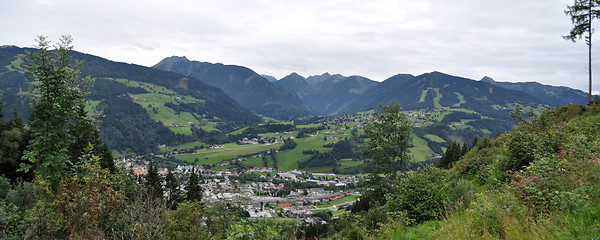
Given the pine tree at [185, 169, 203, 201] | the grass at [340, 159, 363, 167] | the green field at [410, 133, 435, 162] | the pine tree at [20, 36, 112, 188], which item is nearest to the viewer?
the pine tree at [20, 36, 112, 188]

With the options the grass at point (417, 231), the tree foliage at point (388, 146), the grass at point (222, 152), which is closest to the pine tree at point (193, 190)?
the tree foliage at point (388, 146)

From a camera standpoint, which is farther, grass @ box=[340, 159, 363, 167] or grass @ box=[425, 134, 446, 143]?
grass @ box=[425, 134, 446, 143]

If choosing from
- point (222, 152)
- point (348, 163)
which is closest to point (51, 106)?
point (348, 163)

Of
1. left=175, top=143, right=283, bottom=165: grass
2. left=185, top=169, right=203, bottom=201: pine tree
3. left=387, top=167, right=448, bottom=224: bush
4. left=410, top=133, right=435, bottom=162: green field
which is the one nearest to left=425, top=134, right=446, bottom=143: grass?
left=410, top=133, right=435, bottom=162: green field

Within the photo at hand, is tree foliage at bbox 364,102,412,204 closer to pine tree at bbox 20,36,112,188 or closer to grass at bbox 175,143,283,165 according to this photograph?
pine tree at bbox 20,36,112,188

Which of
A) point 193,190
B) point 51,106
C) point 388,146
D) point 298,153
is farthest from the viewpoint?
point 298,153

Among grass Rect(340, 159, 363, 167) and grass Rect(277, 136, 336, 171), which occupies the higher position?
grass Rect(277, 136, 336, 171)

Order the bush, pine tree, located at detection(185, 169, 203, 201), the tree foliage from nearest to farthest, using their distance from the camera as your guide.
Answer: the bush
the tree foliage
pine tree, located at detection(185, 169, 203, 201)

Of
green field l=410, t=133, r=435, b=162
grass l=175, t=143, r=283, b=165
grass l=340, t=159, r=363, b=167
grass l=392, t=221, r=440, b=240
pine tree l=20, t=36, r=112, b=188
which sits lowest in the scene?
grass l=340, t=159, r=363, b=167

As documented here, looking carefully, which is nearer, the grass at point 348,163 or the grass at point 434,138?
the grass at point 348,163

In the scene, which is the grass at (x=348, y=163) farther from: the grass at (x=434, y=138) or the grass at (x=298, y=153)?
the grass at (x=434, y=138)

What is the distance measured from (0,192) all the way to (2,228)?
13.9m

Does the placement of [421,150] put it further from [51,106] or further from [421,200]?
[51,106]

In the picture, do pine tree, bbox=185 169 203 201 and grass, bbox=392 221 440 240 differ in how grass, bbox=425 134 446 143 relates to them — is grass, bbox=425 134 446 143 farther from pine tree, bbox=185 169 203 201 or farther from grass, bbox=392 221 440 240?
grass, bbox=392 221 440 240
